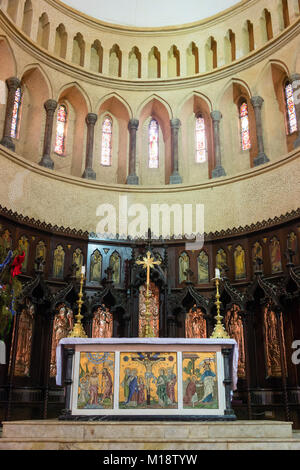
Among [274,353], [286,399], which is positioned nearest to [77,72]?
[274,353]

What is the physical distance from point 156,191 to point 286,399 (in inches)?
327

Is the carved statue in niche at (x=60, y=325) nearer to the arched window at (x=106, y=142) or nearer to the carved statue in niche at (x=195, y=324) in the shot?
the carved statue in niche at (x=195, y=324)

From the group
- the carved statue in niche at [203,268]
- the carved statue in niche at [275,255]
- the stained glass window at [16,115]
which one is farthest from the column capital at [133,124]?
the carved statue in niche at [275,255]

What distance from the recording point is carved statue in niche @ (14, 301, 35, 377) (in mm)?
11992

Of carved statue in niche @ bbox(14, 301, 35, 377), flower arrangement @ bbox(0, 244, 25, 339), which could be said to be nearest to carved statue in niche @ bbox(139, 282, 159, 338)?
carved statue in niche @ bbox(14, 301, 35, 377)

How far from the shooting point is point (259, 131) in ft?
51.6

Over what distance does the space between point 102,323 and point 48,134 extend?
712 cm

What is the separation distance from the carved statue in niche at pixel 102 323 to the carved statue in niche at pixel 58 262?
5.37ft

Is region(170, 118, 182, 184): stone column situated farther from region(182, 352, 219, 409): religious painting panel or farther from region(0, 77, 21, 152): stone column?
region(182, 352, 219, 409): religious painting panel

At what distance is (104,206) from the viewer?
1583 cm

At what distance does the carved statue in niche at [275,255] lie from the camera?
12922 mm

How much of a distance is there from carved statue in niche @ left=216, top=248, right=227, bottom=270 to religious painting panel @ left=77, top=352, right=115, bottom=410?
672 centimetres

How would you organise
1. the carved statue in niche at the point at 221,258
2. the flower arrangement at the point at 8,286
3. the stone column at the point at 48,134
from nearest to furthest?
the flower arrangement at the point at 8,286 → the carved statue in niche at the point at 221,258 → the stone column at the point at 48,134

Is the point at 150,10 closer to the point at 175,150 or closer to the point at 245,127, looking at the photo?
the point at 175,150
